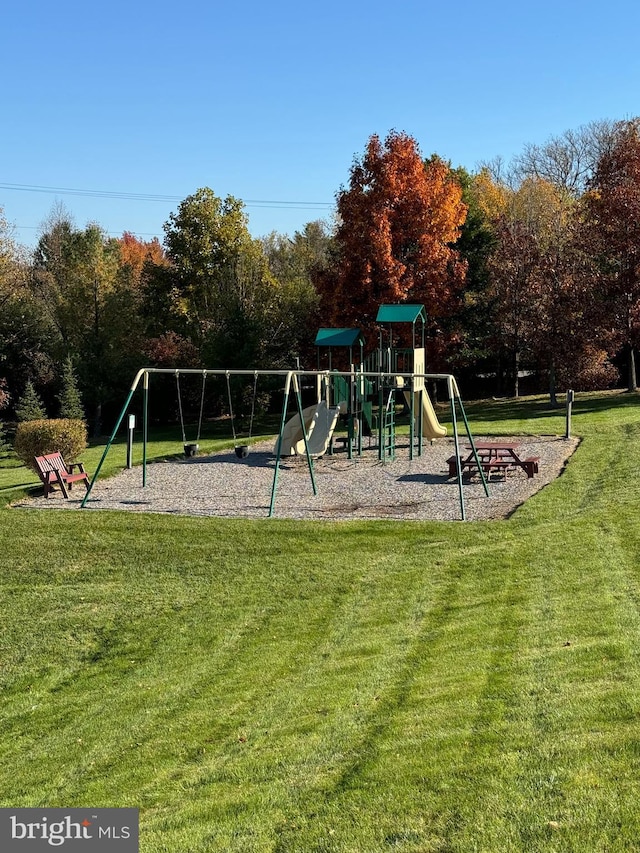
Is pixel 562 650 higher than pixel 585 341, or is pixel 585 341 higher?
pixel 585 341

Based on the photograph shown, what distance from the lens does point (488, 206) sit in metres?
48.2

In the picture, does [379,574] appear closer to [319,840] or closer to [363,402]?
[319,840]

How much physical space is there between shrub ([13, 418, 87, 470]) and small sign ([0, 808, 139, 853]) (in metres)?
14.0

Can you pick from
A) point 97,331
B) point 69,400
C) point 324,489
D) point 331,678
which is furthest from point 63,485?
point 97,331

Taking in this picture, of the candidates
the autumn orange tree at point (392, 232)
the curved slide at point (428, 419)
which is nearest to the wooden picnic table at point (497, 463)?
the curved slide at point (428, 419)

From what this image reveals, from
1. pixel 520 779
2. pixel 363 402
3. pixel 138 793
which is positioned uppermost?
pixel 363 402

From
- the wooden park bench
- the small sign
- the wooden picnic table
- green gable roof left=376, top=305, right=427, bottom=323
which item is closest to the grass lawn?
the small sign

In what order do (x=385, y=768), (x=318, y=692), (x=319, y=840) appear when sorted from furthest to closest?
(x=318, y=692) → (x=385, y=768) → (x=319, y=840)

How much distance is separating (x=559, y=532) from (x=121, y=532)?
6429mm

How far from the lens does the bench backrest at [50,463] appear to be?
15.5m

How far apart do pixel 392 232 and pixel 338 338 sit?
1037cm

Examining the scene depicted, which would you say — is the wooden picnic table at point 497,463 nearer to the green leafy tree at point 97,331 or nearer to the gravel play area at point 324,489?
the gravel play area at point 324,489

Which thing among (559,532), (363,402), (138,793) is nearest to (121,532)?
(559,532)

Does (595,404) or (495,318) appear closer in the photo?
(595,404)
